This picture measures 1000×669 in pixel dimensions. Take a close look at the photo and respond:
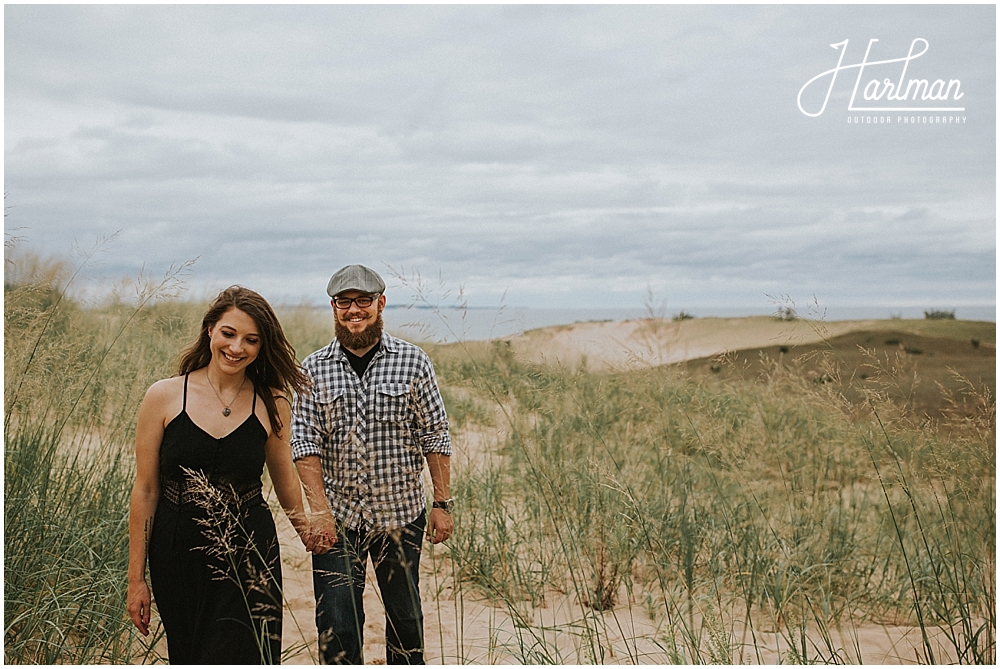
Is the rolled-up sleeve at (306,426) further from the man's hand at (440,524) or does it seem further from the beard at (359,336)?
the man's hand at (440,524)

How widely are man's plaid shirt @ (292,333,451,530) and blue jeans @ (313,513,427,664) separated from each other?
8 cm

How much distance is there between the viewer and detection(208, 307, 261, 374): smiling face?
2.73m

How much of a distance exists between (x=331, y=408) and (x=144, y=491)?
721mm

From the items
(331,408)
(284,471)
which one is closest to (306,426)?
(331,408)

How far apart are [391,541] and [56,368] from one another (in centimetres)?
261

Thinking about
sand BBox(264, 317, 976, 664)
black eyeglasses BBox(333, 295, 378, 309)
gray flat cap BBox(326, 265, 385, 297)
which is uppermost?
gray flat cap BBox(326, 265, 385, 297)

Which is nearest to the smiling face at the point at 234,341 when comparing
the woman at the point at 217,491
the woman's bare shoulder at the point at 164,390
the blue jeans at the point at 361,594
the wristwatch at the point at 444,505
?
the woman at the point at 217,491

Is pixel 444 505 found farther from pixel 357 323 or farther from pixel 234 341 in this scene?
pixel 234 341

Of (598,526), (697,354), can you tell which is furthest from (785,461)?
(697,354)

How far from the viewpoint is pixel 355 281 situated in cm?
309

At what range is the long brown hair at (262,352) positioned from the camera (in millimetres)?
2793

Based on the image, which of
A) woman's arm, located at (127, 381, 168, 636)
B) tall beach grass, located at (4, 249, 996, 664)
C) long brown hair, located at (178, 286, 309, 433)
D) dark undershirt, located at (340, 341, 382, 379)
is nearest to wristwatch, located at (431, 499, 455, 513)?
tall beach grass, located at (4, 249, 996, 664)

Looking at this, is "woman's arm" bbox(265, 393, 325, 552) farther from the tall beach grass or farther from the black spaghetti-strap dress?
the tall beach grass

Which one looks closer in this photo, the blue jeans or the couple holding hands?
the couple holding hands
